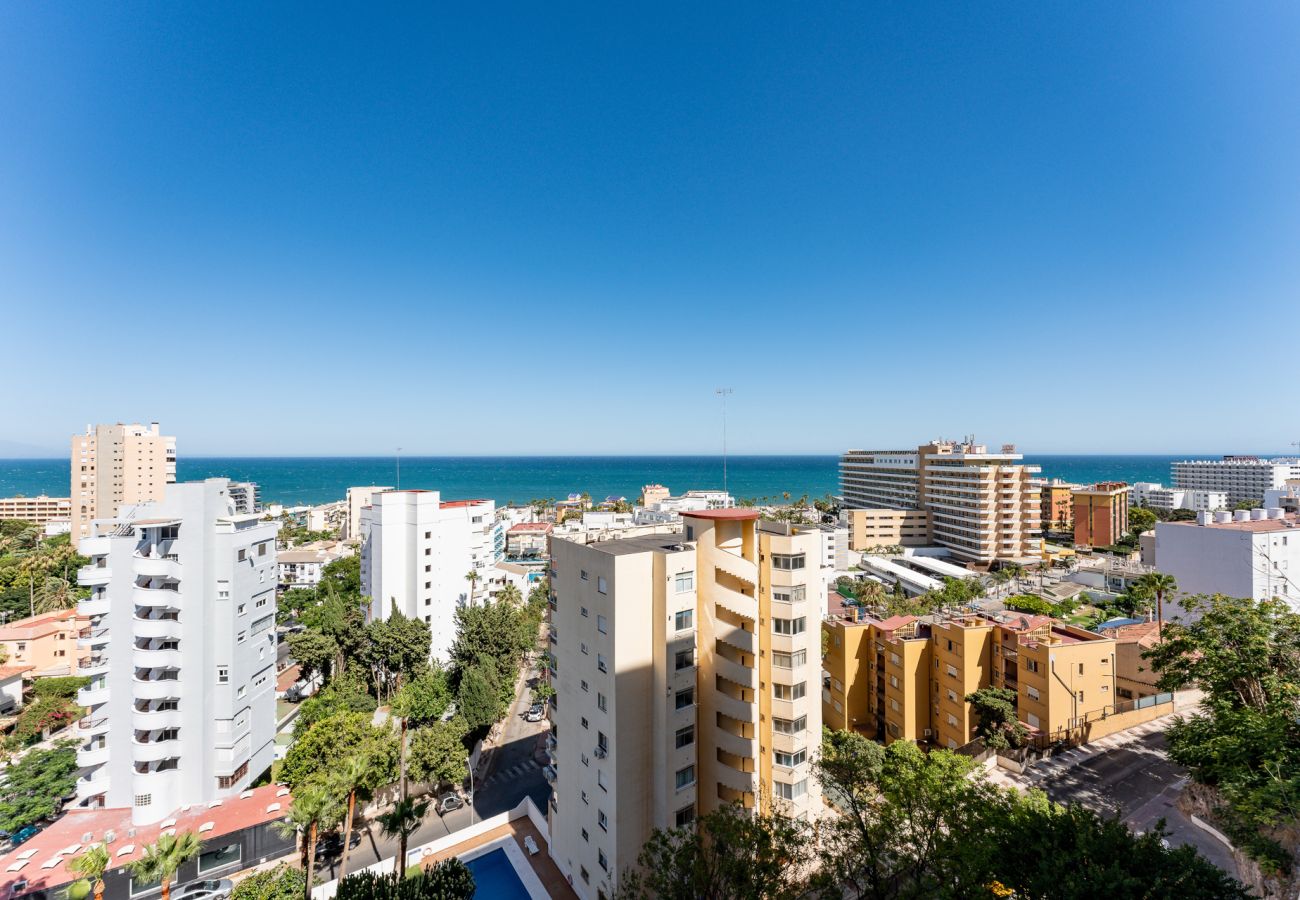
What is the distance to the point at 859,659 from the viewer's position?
35281 mm

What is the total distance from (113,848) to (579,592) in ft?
76.4

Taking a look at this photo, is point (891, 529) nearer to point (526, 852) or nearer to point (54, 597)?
point (526, 852)

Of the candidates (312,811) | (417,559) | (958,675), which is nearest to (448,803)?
(312,811)

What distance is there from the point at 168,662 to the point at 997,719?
43.2 metres

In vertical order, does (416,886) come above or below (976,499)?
below

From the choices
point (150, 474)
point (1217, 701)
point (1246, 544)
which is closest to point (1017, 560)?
point (1246, 544)

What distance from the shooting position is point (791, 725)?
20.1 metres

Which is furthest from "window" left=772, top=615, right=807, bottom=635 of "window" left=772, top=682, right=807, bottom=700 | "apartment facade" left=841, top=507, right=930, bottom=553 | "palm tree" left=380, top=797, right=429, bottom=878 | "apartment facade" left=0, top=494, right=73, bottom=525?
"apartment facade" left=0, top=494, right=73, bottom=525

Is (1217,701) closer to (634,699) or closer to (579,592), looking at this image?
(634,699)

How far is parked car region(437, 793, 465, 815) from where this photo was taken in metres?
28.7

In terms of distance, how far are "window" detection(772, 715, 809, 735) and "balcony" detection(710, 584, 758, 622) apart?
384 cm

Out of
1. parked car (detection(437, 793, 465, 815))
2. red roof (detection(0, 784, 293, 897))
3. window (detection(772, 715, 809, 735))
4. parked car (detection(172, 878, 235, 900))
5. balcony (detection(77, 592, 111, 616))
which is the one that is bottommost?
parked car (detection(437, 793, 465, 815))

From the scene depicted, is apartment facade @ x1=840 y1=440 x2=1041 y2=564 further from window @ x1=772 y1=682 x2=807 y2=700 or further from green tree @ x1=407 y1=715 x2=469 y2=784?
green tree @ x1=407 y1=715 x2=469 y2=784

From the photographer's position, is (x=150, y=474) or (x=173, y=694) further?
(x=150, y=474)
